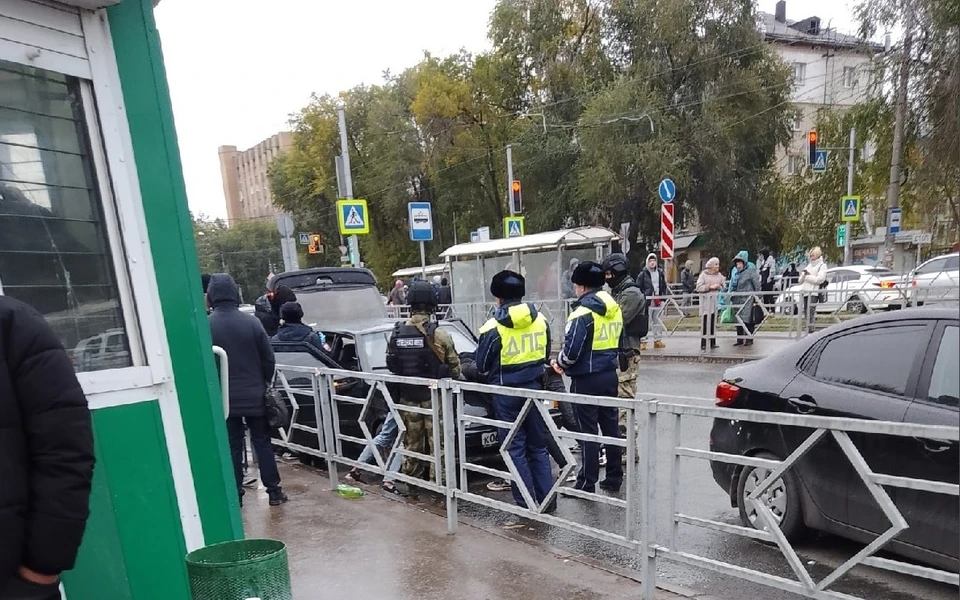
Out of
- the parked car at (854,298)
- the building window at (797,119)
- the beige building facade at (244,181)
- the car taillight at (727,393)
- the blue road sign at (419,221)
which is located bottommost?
the parked car at (854,298)

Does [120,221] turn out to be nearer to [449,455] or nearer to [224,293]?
[224,293]

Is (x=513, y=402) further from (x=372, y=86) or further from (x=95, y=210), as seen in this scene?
(x=372, y=86)

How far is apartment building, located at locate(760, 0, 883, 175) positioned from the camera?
17.0 m

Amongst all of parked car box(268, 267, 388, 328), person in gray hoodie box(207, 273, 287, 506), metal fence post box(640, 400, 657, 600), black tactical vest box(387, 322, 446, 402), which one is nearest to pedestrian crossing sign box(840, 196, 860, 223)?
parked car box(268, 267, 388, 328)

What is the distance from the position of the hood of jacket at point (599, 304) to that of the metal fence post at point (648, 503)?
1.73 meters

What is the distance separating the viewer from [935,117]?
9.27 m

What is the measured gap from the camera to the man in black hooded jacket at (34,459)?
6.13 feet

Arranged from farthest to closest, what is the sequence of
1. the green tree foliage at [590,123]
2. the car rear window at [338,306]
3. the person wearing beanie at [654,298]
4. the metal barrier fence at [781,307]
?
1. the green tree foliage at [590,123]
2. the person wearing beanie at [654,298]
3. the metal barrier fence at [781,307]
4. the car rear window at [338,306]

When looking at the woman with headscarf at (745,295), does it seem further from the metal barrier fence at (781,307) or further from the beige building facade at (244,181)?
the beige building facade at (244,181)

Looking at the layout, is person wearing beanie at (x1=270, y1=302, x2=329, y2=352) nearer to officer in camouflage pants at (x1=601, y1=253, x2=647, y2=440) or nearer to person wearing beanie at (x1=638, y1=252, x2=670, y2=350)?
officer in camouflage pants at (x1=601, y1=253, x2=647, y2=440)

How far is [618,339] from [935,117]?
679 centimetres

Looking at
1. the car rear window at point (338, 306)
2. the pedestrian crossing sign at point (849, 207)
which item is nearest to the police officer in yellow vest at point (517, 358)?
the car rear window at point (338, 306)

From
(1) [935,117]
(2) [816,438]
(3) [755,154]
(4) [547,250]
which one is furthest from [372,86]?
(2) [816,438]

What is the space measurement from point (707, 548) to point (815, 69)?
4128cm
